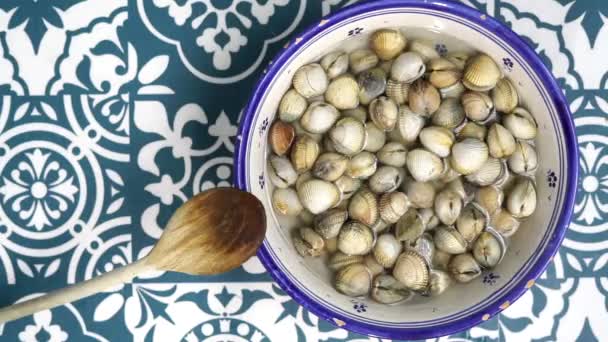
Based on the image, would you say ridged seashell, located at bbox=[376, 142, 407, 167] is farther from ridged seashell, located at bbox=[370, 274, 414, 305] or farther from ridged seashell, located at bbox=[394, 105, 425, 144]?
ridged seashell, located at bbox=[370, 274, 414, 305]

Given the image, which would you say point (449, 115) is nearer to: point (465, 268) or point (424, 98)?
point (424, 98)

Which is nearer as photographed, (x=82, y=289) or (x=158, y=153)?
(x=82, y=289)

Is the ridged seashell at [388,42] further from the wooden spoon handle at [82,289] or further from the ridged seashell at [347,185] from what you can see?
the wooden spoon handle at [82,289]

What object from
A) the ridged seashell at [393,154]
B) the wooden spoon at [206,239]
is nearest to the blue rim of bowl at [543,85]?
the wooden spoon at [206,239]

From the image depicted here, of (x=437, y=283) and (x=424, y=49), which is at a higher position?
(x=424, y=49)

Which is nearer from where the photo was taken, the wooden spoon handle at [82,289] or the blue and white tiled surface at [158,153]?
the wooden spoon handle at [82,289]

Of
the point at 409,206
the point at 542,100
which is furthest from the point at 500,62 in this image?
the point at 409,206

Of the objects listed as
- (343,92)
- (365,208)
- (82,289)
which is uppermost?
(343,92)

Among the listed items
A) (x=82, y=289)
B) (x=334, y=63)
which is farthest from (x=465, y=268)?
(x=82, y=289)
